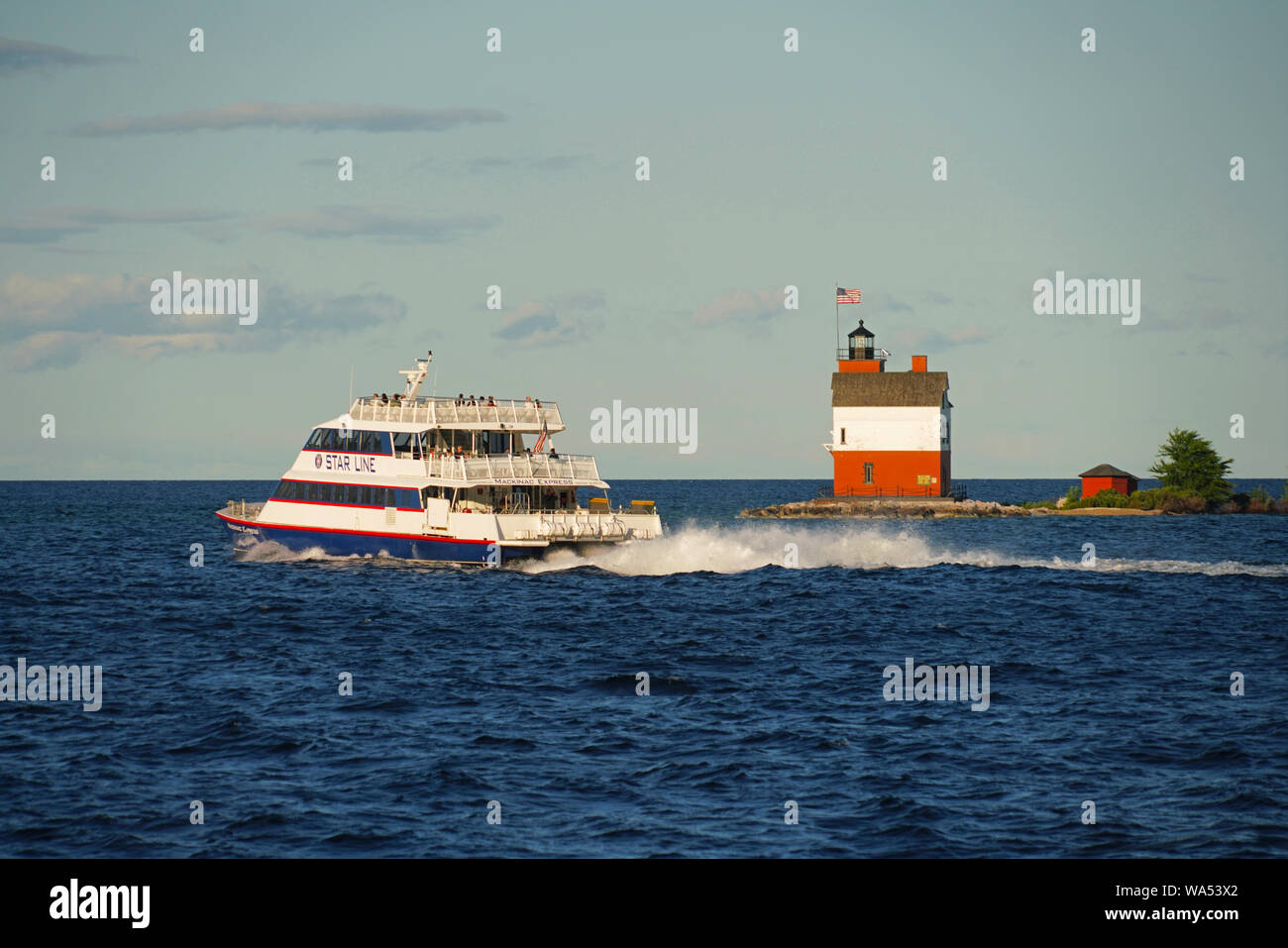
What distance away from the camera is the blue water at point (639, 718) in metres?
15.3

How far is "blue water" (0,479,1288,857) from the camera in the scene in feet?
50.3

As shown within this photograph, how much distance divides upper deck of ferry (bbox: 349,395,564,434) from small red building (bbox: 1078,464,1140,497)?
2332 inches

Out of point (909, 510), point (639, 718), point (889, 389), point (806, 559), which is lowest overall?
point (639, 718)

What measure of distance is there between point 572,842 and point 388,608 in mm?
22280

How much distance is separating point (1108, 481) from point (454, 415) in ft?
208

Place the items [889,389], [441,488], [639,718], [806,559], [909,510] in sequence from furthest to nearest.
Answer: [889,389], [909,510], [806,559], [441,488], [639,718]

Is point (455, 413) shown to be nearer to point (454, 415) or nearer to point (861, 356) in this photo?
point (454, 415)

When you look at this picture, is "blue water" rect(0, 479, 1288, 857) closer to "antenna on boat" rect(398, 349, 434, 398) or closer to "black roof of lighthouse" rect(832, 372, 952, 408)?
"antenna on boat" rect(398, 349, 434, 398)

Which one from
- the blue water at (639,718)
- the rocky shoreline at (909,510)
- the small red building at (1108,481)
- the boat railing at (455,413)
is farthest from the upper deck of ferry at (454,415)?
the small red building at (1108,481)

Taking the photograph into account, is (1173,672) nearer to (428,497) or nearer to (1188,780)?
(1188,780)

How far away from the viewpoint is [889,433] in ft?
298

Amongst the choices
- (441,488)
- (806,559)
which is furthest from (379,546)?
(806,559)

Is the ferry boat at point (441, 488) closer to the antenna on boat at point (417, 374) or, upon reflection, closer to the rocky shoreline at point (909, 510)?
the antenna on boat at point (417, 374)

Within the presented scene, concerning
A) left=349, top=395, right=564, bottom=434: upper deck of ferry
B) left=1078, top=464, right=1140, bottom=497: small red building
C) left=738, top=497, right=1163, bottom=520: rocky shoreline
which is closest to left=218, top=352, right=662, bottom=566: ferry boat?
left=349, top=395, right=564, bottom=434: upper deck of ferry
